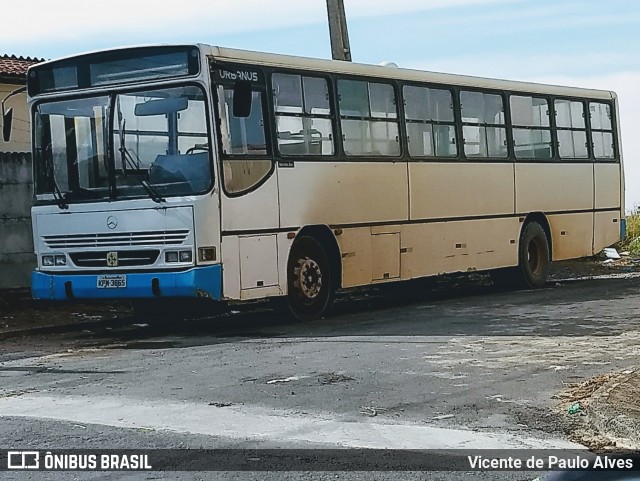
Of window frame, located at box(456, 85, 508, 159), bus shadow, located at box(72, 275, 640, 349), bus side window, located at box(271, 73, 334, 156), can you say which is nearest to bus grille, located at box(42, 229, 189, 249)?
bus shadow, located at box(72, 275, 640, 349)

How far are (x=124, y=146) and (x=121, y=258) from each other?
4.20 feet

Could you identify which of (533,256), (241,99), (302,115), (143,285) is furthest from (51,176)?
(533,256)

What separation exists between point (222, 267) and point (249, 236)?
65 centimetres

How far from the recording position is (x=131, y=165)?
14688mm

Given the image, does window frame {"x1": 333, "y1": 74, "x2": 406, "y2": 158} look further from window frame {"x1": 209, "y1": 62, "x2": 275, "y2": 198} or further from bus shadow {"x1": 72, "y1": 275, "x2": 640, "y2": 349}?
bus shadow {"x1": 72, "y1": 275, "x2": 640, "y2": 349}

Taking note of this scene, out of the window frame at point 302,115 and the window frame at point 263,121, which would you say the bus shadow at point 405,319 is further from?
the window frame at point 302,115

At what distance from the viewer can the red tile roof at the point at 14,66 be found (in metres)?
26.0

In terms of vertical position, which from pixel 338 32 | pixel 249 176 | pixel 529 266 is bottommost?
pixel 529 266

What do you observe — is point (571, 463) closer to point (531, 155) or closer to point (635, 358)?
point (635, 358)

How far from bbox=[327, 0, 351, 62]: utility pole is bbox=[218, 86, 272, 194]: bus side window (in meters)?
7.11

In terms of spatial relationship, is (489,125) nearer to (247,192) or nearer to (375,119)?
(375,119)

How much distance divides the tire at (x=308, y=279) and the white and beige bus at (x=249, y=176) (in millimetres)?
24

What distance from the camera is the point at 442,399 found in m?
9.58

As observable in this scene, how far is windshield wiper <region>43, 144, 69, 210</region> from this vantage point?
49.9 feet
